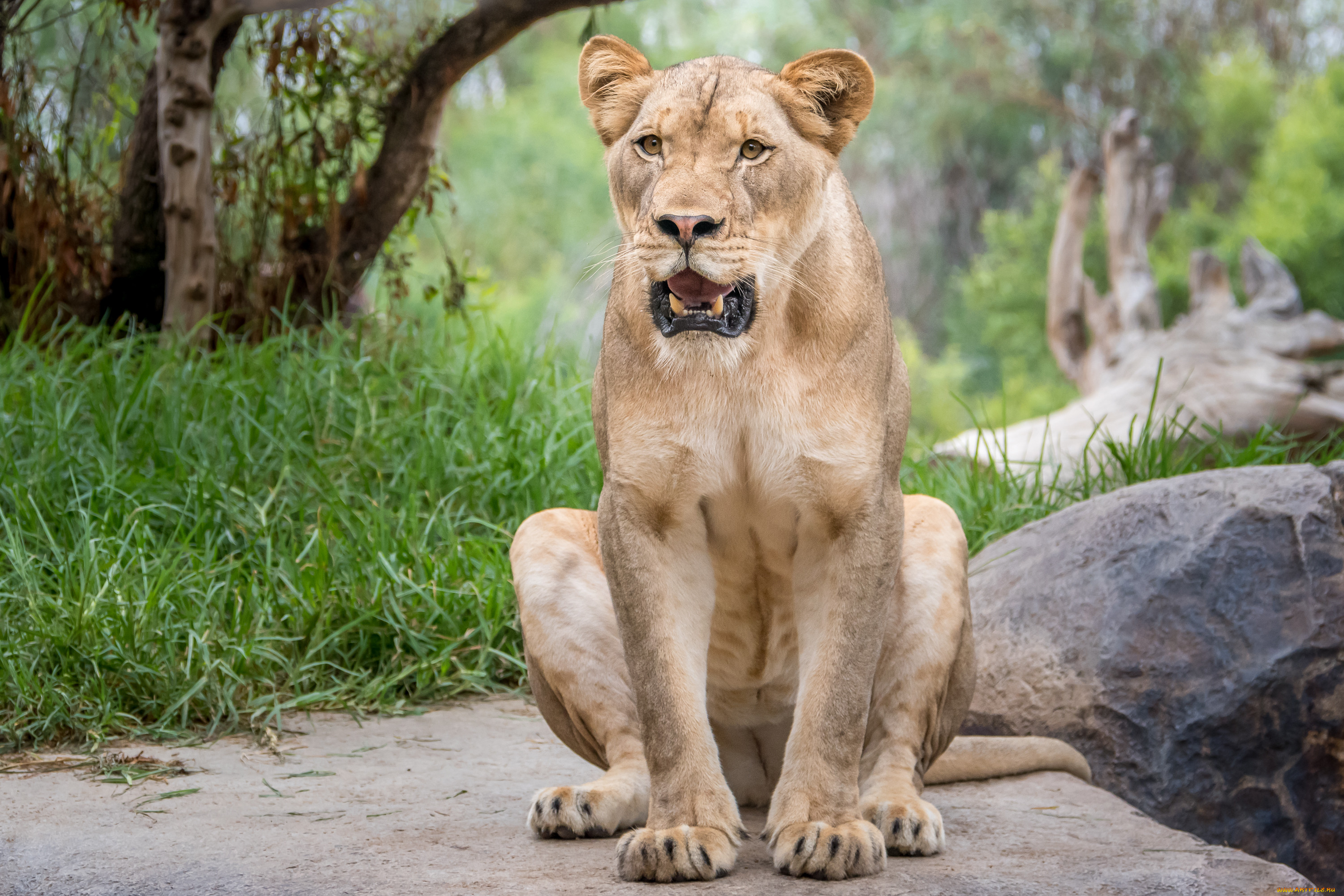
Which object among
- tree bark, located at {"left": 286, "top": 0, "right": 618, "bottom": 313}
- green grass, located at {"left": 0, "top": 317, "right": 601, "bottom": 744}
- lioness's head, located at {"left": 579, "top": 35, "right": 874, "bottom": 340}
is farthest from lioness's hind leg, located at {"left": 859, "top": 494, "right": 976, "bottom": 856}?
tree bark, located at {"left": 286, "top": 0, "right": 618, "bottom": 313}

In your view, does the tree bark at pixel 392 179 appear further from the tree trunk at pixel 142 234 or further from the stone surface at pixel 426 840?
the stone surface at pixel 426 840

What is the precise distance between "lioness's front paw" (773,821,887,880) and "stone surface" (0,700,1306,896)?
23 millimetres

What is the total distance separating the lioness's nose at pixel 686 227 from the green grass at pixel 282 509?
2392 mm

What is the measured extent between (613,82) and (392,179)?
4.40 metres

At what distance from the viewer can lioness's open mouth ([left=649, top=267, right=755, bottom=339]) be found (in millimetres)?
2418

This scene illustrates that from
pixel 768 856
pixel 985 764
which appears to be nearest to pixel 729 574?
pixel 768 856

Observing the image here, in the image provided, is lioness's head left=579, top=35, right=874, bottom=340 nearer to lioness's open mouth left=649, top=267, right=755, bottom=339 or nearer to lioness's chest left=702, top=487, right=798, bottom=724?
lioness's open mouth left=649, top=267, right=755, bottom=339

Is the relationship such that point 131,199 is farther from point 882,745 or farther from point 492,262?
point 492,262

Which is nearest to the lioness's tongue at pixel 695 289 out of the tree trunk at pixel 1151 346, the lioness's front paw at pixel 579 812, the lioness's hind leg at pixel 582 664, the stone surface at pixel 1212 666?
the lioness's hind leg at pixel 582 664

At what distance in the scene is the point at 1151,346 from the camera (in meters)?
10.3

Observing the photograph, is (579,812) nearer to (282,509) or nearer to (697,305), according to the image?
(697,305)

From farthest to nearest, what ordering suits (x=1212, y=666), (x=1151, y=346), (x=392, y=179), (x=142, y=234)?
1. (x=1151, y=346)
2. (x=392, y=179)
3. (x=142, y=234)
4. (x=1212, y=666)

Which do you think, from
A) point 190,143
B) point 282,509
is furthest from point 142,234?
point 282,509

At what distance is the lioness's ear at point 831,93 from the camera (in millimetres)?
2686
